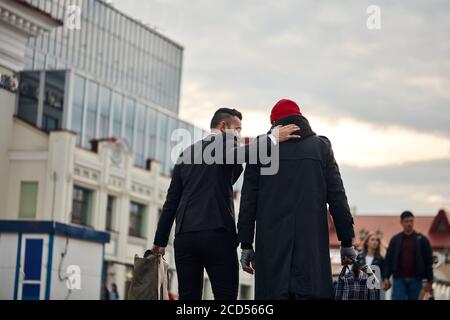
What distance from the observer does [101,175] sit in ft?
166

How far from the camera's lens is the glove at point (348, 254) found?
27.2ft

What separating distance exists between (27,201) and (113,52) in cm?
5878

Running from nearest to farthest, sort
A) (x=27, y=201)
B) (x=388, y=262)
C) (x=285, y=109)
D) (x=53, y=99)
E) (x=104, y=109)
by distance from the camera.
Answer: (x=285, y=109)
(x=388, y=262)
(x=27, y=201)
(x=53, y=99)
(x=104, y=109)

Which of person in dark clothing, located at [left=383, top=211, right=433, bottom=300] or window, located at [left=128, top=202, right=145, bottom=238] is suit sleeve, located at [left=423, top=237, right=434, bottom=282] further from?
window, located at [left=128, top=202, right=145, bottom=238]

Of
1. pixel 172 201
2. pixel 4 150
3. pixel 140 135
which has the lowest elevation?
pixel 172 201

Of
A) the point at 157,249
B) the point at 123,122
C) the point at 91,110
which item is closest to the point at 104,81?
the point at 123,122

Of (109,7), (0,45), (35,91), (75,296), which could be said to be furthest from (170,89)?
(75,296)

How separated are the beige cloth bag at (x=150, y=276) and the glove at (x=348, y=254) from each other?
224 cm

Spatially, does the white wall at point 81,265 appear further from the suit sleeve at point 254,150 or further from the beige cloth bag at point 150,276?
the suit sleeve at point 254,150

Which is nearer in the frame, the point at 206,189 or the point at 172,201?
the point at 206,189

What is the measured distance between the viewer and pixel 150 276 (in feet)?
32.9

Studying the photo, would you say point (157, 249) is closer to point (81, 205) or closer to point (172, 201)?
point (172, 201)

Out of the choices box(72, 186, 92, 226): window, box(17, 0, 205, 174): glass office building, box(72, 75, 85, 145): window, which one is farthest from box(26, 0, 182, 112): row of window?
box(72, 186, 92, 226): window

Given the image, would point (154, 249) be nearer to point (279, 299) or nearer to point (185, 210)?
point (185, 210)
